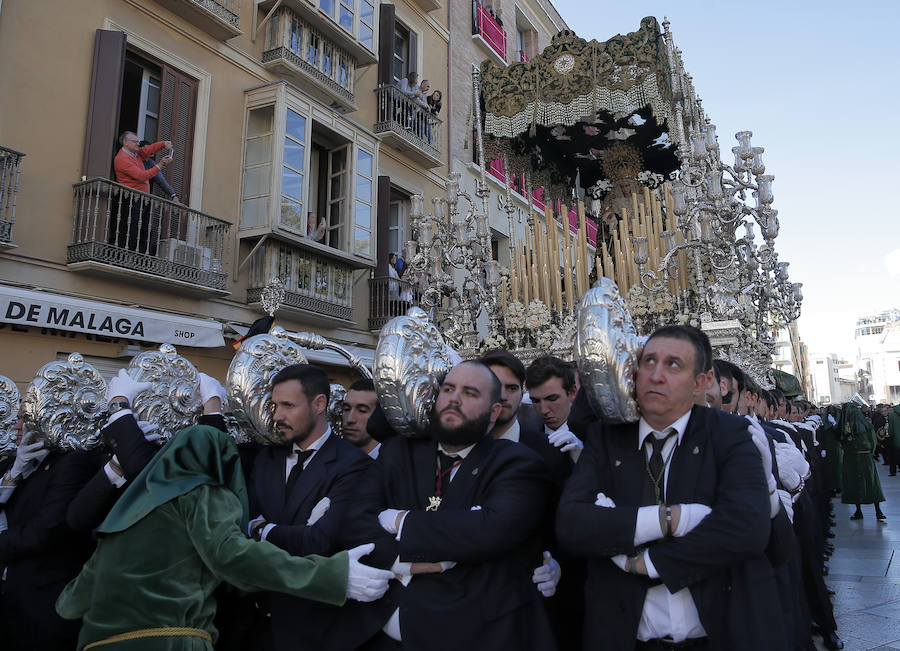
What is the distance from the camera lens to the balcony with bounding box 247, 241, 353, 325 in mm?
9422

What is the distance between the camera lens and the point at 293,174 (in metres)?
9.73

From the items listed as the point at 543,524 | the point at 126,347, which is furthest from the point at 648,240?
the point at 126,347

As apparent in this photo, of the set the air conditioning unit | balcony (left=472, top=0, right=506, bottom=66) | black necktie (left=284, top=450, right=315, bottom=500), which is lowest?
black necktie (left=284, top=450, right=315, bottom=500)

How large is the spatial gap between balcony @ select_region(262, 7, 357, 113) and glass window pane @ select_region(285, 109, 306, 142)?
Answer: 72 centimetres

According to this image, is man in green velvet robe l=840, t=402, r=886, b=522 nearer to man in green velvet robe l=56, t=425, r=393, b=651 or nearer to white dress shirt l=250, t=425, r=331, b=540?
white dress shirt l=250, t=425, r=331, b=540

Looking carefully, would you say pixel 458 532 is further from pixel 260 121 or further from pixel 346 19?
pixel 346 19

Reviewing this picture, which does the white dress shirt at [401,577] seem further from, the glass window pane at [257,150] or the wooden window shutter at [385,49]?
the wooden window shutter at [385,49]

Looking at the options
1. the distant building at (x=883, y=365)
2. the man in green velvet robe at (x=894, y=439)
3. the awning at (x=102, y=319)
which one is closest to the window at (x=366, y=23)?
the awning at (x=102, y=319)

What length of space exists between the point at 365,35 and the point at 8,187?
656 cm

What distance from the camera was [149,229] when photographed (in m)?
7.75

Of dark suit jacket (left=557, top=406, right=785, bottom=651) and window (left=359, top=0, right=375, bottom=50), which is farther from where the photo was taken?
window (left=359, top=0, right=375, bottom=50)

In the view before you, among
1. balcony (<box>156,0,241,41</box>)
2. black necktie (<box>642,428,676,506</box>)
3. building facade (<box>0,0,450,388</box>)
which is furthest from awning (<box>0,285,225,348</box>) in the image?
black necktie (<box>642,428,676,506</box>)

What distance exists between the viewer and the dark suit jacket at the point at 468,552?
2.09m

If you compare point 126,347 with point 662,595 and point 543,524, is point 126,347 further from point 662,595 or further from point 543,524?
point 662,595
